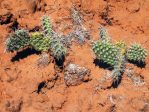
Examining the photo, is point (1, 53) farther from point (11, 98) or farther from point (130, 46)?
point (130, 46)

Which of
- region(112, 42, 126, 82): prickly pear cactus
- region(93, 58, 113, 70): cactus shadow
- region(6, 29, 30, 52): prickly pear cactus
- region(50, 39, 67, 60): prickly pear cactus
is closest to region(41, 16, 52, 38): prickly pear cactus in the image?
region(50, 39, 67, 60): prickly pear cactus

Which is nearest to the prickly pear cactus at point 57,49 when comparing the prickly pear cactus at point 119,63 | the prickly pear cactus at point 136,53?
the prickly pear cactus at point 119,63

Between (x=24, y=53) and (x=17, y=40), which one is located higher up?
(x=17, y=40)

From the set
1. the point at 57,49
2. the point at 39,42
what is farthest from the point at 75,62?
the point at 39,42

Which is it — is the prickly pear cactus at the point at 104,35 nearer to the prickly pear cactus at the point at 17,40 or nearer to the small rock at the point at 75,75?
the small rock at the point at 75,75

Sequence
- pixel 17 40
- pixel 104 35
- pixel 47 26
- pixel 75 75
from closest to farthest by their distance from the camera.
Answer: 1. pixel 75 75
2. pixel 17 40
3. pixel 47 26
4. pixel 104 35

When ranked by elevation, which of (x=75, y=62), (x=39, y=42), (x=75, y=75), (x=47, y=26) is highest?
(x=47, y=26)

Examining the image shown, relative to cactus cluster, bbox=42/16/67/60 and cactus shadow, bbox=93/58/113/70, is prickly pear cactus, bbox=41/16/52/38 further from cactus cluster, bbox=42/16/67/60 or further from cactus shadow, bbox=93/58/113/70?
cactus shadow, bbox=93/58/113/70

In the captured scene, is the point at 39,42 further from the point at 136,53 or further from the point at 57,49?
the point at 136,53
